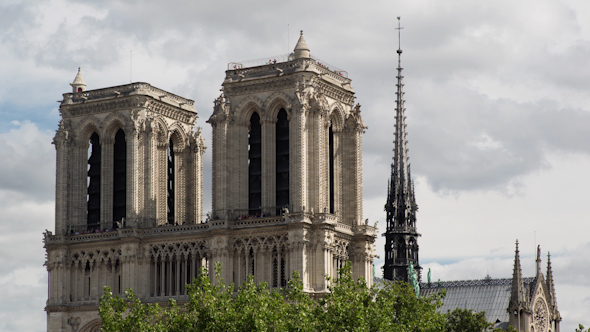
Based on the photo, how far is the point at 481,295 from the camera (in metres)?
175

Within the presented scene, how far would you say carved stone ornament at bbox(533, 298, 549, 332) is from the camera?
A: 17075cm

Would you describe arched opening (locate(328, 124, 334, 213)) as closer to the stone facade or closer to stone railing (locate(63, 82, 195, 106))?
→ stone railing (locate(63, 82, 195, 106))

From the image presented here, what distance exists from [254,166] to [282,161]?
3.35 m

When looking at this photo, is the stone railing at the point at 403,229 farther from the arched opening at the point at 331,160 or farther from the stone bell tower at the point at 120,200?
the arched opening at the point at 331,160

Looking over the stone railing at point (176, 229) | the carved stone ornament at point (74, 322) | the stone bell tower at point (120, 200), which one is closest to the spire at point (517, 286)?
the stone bell tower at point (120, 200)

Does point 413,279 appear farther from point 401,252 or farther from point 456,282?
point 456,282

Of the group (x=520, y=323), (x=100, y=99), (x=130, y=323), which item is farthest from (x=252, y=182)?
(x=520, y=323)

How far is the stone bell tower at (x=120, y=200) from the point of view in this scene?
128 meters

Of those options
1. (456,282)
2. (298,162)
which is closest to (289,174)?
(298,162)

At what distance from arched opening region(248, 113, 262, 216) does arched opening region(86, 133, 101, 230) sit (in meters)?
18.8

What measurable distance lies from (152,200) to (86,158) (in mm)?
9913

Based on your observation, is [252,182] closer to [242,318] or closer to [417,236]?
[242,318]

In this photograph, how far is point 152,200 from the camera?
130 meters

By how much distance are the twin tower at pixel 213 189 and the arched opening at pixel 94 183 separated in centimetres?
15
